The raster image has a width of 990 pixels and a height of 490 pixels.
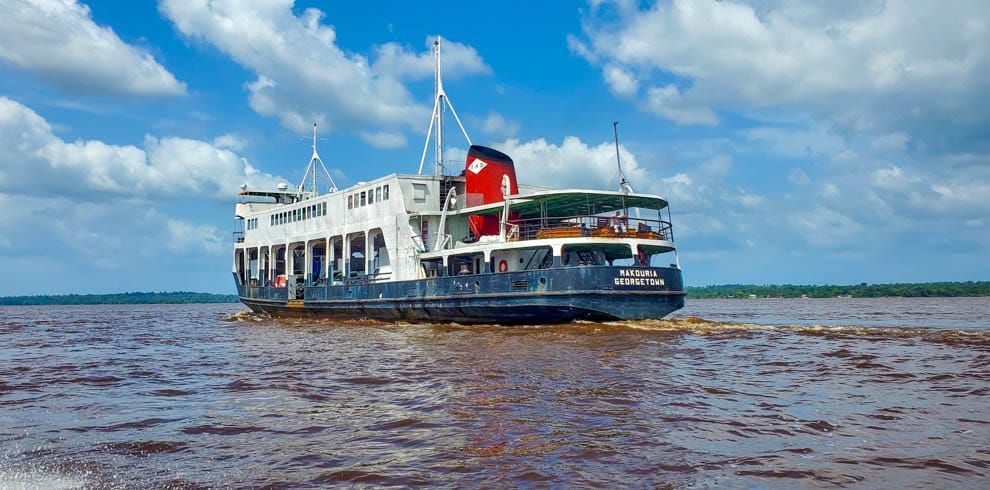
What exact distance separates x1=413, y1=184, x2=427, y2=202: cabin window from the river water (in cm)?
1119

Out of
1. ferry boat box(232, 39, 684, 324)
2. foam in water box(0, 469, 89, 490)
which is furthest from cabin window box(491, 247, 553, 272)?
foam in water box(0, 469, 89, 490)

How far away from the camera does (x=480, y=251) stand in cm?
2312

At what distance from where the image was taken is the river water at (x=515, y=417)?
6.01 metres

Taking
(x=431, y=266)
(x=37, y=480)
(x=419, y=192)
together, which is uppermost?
(x=419, y=192)

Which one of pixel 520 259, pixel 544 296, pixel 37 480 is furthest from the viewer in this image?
pixel 520 259

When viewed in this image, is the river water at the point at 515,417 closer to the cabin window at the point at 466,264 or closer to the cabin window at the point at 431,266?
the cabin window at the point at 466,264

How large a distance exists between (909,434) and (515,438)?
159 inches

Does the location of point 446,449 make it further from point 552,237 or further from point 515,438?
point 552,237

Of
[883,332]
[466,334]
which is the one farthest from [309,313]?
[883,332]

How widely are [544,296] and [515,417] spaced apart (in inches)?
491

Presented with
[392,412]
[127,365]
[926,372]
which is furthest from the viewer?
[127,365]

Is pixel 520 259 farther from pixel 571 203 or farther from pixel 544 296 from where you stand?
pixel 544 296

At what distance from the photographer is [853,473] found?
5.80 m

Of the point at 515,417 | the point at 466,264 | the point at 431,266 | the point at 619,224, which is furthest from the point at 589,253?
the point at 515,417
